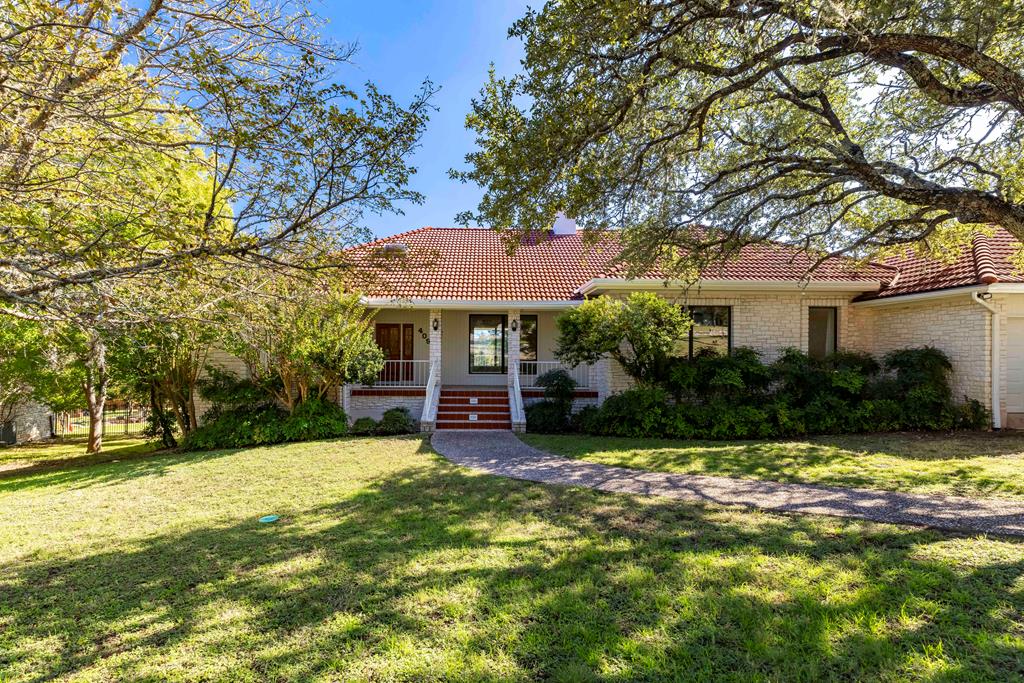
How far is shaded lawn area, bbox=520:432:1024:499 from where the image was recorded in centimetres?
636

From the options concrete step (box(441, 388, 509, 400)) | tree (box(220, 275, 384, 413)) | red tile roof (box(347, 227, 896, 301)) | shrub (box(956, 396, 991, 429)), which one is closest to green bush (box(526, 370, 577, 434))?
concrete step (box(441, 388, 509, 400))

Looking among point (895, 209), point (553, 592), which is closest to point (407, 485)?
point (553, 592)

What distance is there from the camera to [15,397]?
13812 millimetres

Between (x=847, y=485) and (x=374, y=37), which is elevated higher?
(x=374, y=37)

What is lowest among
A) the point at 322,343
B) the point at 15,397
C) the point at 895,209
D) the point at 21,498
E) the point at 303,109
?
the point at 21,498

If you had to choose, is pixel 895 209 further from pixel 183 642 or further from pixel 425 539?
pixel 183 642

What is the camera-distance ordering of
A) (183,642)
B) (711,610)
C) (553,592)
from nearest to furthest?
1. (183,642)
2. (711,610)
3. (553,592)

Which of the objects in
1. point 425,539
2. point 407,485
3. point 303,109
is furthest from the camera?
point 407,485

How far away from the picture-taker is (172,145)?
14.0 ft

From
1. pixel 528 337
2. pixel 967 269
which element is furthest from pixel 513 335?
pixel 967 269

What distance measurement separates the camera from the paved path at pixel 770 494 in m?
4.89

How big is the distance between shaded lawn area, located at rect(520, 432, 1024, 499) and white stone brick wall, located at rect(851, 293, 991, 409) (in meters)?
1.58

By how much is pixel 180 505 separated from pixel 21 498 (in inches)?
124

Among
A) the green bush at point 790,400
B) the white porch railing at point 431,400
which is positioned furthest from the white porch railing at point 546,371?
the white porch railing at point 431,400
